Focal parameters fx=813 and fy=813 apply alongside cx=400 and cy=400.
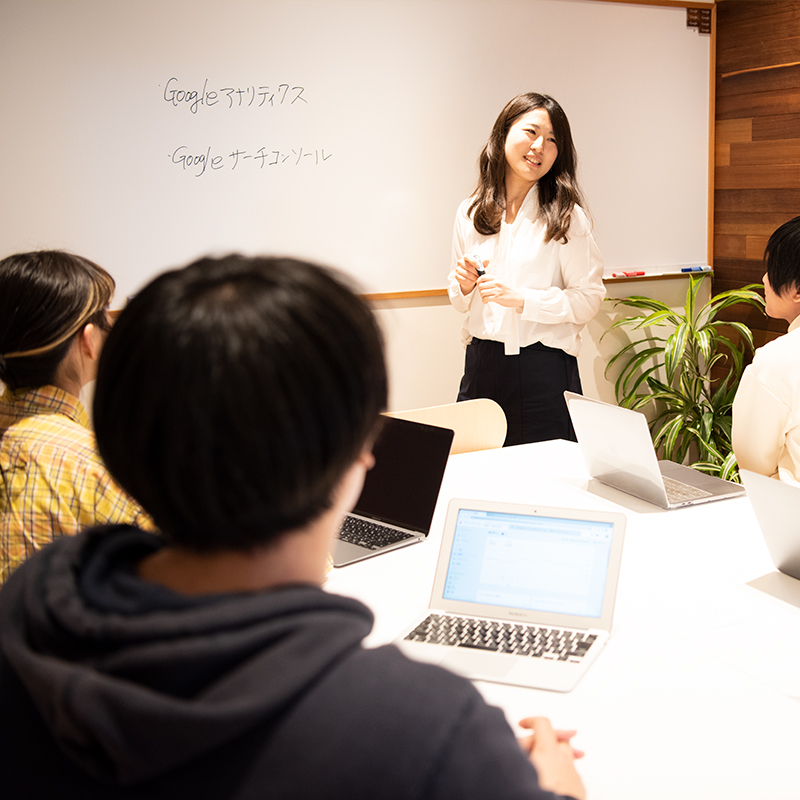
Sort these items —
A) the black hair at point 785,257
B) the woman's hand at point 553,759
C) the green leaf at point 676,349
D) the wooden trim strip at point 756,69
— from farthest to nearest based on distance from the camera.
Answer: the green leaf at point 676,349 < the wooden trim strip at point 756,69 < the black hair at point 785,257 < the woman's hand at point 553,759

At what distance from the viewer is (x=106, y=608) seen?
601 millimetres

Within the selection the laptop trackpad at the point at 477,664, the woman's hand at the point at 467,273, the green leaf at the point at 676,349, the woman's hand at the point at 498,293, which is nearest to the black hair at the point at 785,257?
the woman's hand at the point at 498,293

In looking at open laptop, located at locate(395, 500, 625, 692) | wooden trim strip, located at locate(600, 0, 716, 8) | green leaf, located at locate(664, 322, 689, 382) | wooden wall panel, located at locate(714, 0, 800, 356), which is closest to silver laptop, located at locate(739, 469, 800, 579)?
open laptop, located at locate(395, 500, 625, 692)

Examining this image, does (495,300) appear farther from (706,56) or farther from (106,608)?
(106,608)

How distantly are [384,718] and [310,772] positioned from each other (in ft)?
0.20

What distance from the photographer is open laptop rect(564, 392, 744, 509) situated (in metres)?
1.91

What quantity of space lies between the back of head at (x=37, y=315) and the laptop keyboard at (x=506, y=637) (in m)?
0.82

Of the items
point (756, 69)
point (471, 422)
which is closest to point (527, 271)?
point (471, 422)

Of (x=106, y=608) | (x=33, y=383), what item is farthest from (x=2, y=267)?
(x=106, y=608)

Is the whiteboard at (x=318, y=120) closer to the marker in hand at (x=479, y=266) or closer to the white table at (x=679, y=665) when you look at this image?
the marker in hand at (x=479, y=266)

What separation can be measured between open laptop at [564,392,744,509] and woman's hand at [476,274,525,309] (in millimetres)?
886

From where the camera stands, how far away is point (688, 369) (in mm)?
4078

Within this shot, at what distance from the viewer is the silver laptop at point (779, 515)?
1418 millimetres

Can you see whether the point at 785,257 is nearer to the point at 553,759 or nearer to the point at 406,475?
the point at 406,475
